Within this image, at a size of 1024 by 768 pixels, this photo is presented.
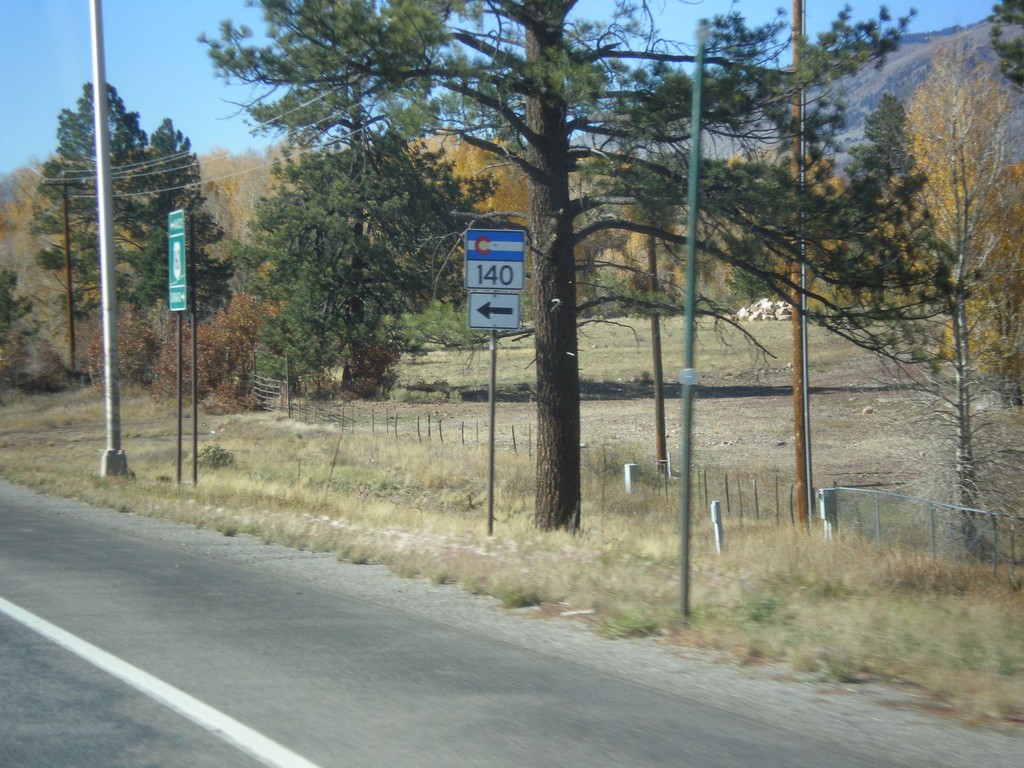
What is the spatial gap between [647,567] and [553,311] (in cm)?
584

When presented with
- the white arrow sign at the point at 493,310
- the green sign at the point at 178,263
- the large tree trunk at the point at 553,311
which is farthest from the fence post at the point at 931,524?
the green sign at the point at 178,263

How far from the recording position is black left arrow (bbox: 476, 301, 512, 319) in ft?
42.2

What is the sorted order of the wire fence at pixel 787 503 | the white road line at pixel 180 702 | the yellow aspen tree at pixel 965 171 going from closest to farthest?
the white road line at pixel 180 702, the wire fence at pixel 787 503, the yellow aspen tree at pixel 965 171

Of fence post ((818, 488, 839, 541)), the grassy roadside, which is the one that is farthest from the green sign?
fence post ((818, 488, 839, 541))

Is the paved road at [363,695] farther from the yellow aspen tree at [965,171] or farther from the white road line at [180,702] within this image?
the yellow aspen tree at [965,171]

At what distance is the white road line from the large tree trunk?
8.75 metres

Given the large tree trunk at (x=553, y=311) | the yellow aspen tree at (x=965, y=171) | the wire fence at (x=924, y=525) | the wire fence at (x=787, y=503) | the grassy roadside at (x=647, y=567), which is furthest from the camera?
the yellow aspen tree at (x=965, y=171)

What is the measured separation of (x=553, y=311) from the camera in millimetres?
15234

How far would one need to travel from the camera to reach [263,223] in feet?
148

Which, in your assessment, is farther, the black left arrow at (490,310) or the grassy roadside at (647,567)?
the black left arrow at (490,310)

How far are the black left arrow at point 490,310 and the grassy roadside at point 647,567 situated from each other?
2.79 meters

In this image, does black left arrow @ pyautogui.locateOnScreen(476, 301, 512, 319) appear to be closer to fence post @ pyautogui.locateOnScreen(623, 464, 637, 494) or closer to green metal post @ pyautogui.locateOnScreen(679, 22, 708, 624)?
green metal post @ pyautogui.locateOnScreen(679, 22, 708, 624)

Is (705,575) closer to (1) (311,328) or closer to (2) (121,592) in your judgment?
(2) (121,592)

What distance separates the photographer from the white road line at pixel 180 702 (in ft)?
16.5
